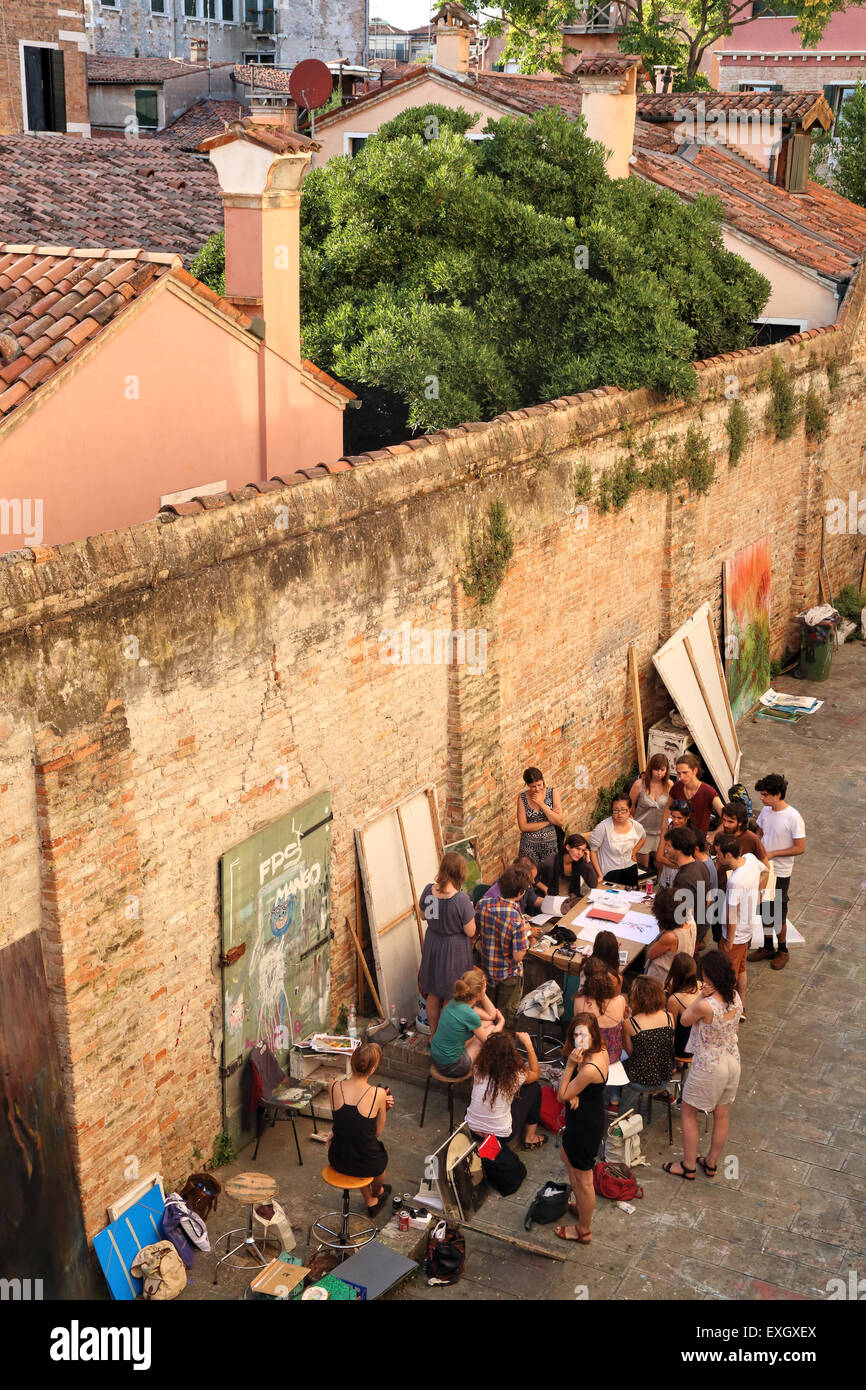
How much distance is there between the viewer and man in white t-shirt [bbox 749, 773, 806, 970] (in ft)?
36.8

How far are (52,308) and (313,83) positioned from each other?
736 centimetres

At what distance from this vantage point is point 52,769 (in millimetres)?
6812

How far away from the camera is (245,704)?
8336 millimetres

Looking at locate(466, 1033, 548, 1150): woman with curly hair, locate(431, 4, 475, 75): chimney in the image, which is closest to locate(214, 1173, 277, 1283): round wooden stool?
locate(466, 1033, 548, 1150): woman with curly hair

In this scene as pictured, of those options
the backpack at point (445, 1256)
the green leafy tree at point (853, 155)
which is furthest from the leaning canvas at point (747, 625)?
the green leafy tree at point (853, 155)

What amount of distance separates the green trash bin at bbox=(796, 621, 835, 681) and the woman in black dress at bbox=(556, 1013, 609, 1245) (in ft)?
35.7

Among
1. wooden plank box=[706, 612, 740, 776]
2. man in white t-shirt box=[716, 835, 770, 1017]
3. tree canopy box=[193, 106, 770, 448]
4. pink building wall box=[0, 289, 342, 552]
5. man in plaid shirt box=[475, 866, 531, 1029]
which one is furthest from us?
wooden plank box=[706, 612, 740, 776]

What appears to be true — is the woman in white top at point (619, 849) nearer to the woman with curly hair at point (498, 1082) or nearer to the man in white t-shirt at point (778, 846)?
the man in white t-shirt at point (778, 846)

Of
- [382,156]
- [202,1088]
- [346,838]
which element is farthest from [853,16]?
[202,1088]

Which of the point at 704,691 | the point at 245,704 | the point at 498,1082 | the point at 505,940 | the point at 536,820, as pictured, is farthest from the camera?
the point at 704,691

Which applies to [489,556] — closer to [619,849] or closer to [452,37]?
[619,849]

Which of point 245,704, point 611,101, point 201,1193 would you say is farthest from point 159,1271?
point 611,101

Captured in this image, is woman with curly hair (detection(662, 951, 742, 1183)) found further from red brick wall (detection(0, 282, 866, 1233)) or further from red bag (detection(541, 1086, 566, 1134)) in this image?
red brick wall (detection(0, 282, 866, 1233))

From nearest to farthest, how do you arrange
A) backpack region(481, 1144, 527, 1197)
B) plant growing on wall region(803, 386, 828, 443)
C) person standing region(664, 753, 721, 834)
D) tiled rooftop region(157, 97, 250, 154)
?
backpack region(481, 1144, 527, 1197)
person standing region(664, 753, 721, 834)
plant growing on wall region(803, 386, 828, 443)
tiled rooftop region(157, 97, 250, 154)
